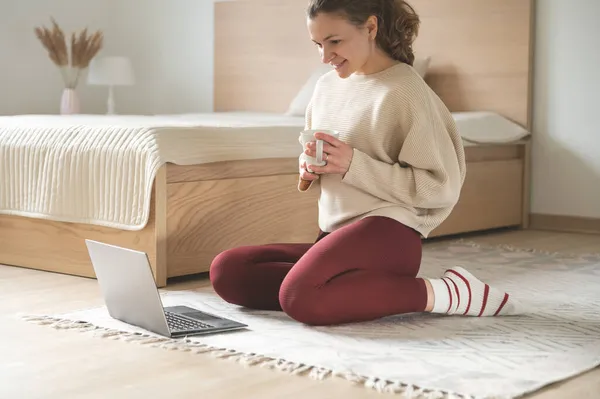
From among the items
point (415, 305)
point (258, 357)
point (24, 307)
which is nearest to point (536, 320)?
point (415, 305)

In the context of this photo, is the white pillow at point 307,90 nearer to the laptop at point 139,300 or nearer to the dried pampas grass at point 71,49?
the dried pampas grass at point 71,49

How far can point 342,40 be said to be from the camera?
2133 mm

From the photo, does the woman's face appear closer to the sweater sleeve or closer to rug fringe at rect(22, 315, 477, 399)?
the sweater sleeve

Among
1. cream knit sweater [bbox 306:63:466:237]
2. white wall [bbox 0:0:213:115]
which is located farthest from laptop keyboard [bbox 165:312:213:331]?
white wall [bbox 0:0:213:115]

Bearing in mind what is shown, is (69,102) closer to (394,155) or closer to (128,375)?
(394,155)

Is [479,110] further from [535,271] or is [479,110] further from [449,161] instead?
[449,161]

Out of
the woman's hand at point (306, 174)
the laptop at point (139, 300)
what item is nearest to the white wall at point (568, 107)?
the woman's hand at point (306, 174)

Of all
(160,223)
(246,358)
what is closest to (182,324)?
(246,358)

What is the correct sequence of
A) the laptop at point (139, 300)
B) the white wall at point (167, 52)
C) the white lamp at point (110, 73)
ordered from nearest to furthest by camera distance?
the laptop at point (139, 300)
the white lamp at point (110, 73)
the white wall at point (167, 52)

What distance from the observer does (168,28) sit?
5.41m

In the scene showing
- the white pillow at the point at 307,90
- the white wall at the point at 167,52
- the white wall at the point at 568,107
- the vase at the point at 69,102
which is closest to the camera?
the white wall at the point at 568,107

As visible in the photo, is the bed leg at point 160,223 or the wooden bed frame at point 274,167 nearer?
the bed leg at point 160,223

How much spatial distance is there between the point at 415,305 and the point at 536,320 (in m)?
0.31

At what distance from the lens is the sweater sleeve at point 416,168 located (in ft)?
6.94
